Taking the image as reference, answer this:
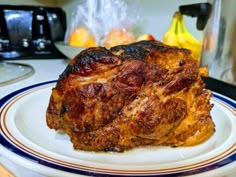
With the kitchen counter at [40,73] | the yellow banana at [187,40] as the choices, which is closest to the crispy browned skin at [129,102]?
the kitchen counter at [40,73]

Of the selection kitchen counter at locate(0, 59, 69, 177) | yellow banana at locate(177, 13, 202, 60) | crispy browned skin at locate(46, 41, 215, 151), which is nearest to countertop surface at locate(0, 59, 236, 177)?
kitchen counter at locate(0, 59, 69, 177)

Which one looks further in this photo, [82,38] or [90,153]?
[82,38]

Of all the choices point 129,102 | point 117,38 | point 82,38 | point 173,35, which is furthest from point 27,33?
point 129,102

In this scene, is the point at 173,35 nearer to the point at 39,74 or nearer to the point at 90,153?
the point at 39,74

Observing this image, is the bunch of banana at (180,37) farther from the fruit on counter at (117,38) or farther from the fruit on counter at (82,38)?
the fruit on counter at (82,38)

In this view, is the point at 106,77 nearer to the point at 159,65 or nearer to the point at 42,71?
the point at 159,65

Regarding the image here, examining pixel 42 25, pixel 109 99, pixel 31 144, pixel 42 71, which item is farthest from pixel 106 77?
pixel 42 25

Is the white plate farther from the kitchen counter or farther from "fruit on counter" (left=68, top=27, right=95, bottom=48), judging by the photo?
"fruit on counter" (left=68, top=27, right=95, bottom=48)
